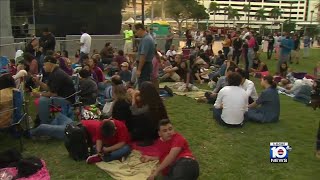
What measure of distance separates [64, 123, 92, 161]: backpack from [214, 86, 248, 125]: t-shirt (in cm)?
299

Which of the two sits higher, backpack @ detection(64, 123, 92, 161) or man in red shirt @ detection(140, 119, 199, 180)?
man in red shirt @ detection(140, 119, 199, 180)

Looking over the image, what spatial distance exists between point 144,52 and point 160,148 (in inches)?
137

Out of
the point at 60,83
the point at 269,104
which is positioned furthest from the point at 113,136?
the point at 269,104

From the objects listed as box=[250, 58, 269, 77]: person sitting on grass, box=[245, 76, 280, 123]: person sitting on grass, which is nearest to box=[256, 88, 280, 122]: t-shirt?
box=[245, 76, 280, 123]: person sitting on grass

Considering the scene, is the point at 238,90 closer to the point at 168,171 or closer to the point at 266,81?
the point at 266,81

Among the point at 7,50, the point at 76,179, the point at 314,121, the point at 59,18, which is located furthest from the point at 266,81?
the point at 59,18

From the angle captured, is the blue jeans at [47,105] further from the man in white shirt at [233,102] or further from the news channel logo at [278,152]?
the news channel logo at [278,152]

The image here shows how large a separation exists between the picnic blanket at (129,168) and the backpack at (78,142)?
14.1 inches

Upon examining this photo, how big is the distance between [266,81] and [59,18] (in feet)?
58.3

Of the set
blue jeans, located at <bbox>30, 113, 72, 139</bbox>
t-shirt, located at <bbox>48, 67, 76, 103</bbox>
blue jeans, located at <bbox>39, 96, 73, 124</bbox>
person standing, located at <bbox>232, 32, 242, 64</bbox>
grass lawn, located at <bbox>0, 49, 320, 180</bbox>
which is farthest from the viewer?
person standing, located at <bbox>232, 32, 242, 64</bbox>

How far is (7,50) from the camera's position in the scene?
51.4 ft

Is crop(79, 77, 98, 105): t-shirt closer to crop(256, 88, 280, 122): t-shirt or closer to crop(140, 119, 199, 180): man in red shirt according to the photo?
crop(256, 88, 280, 122): t-shirt

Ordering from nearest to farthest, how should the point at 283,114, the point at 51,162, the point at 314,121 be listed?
the point at 51,162 → the point at 314,121 → the point at 283,114

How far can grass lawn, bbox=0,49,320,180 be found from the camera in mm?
5812
